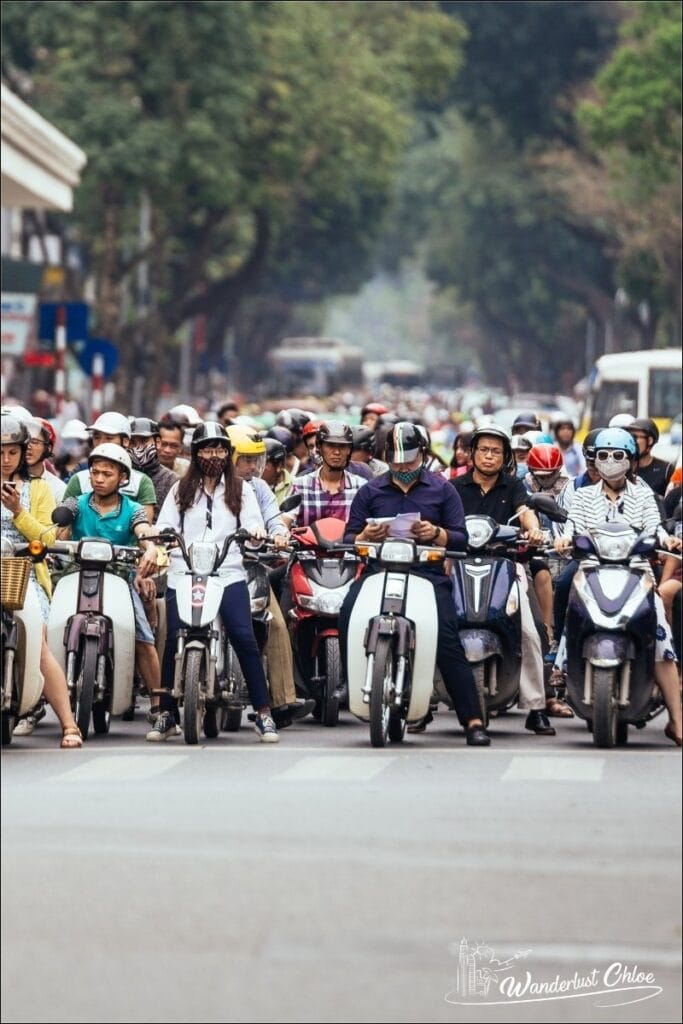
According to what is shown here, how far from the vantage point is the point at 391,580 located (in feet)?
42.5

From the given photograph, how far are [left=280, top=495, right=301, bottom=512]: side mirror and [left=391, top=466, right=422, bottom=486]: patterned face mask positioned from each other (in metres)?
1.57

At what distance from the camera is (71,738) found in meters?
13.0

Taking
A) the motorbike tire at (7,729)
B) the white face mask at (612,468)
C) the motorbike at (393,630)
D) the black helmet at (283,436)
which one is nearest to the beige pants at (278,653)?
the motorbike at (393,630)

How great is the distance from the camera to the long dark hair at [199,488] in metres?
12.7

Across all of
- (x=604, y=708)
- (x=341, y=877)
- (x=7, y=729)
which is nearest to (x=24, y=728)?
(x=7, y=729)

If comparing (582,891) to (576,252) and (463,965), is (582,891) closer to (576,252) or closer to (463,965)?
(576,252)

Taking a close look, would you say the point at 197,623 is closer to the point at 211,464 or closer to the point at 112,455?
the point at 211,464

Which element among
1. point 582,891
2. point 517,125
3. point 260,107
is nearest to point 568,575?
point 260,107

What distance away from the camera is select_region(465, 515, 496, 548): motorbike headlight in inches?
518

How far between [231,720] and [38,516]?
7.50 feet

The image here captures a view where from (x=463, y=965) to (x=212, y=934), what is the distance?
10635 cm

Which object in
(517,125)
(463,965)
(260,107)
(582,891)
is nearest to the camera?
(463,965)

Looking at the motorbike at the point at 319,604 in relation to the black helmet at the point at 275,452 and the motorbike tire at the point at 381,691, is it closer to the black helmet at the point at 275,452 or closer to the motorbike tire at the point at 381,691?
the motorbike tire at the point at 381,691

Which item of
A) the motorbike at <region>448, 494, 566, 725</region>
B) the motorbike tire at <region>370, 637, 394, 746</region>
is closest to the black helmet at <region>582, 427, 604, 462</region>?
the motorbike at <region>448, 494, 566, 725</region>
